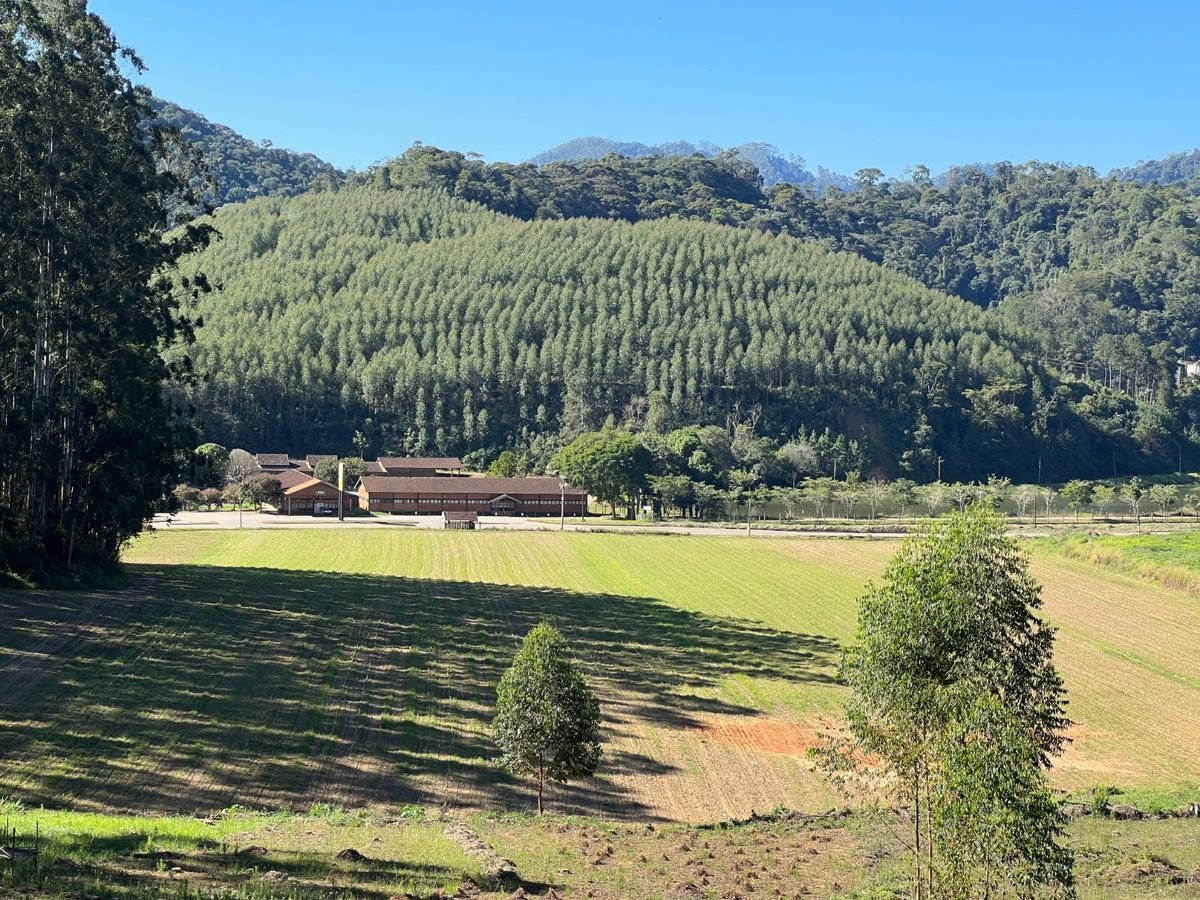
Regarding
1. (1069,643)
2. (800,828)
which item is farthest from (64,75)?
(1069,643)

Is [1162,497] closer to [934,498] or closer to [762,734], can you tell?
[934,498]

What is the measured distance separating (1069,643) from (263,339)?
162 meters

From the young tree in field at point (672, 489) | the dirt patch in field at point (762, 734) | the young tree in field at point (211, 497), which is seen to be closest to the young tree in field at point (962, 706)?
the dirt patch in field at point (762, 734)

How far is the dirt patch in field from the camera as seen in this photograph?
36188 mm

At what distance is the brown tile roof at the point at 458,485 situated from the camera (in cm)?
13312

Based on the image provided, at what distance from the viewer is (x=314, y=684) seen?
4112 centimetres

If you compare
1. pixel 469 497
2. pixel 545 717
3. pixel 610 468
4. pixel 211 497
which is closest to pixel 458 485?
pixel 469 497

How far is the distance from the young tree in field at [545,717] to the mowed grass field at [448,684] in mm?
1427

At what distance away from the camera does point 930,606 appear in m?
23.5

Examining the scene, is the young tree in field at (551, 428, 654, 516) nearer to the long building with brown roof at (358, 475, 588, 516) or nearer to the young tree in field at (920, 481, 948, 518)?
the long building with brown roof at (358, 475, 588, 516)

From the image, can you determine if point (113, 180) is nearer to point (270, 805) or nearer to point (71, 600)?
point (71, 600)

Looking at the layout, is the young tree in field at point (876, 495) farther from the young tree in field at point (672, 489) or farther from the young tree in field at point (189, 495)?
the young tree in field at point (189, 495)

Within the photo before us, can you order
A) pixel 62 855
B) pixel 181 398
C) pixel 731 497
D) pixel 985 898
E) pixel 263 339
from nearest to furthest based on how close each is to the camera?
pixel 985 898 < pixel 62 855 < pixel 731 497 < pixel 181 398 < pixel 263 339

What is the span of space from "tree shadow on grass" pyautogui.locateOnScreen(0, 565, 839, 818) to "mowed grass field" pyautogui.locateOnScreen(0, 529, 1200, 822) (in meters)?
0.12
